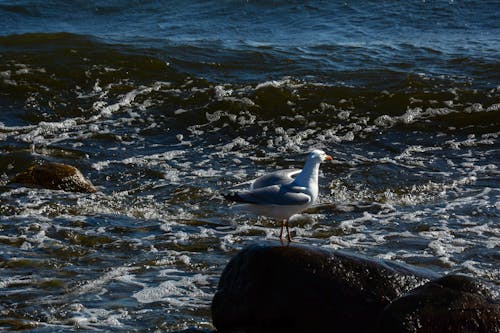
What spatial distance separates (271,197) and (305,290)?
132 cm

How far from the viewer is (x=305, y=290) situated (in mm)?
5453

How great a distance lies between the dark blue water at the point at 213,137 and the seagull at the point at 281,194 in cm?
78

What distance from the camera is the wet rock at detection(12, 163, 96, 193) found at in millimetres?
9656

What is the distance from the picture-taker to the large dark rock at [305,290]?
5.39m

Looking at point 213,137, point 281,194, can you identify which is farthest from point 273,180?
point 213,137

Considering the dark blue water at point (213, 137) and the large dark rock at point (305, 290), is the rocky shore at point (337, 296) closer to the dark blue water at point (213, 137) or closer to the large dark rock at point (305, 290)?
the large dark rock at point (305, 290)

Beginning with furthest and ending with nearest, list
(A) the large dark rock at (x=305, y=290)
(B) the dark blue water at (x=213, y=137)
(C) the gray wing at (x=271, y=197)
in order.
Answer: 1. (B) the dark blue water at (x=213, y=137)
2. (C) the gray wing at (x=271, y=197)
3. (A) the large dark rock at (x=305, y=290)

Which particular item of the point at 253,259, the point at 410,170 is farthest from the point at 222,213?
the point at 253,259

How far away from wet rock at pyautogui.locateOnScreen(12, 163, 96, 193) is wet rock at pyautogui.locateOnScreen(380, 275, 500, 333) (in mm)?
5230

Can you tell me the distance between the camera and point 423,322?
505 centimetres

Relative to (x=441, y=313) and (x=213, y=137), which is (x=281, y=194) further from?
(x=213, y=137)

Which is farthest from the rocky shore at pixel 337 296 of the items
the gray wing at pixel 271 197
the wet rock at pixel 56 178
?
the wet rock at pixel 56 178

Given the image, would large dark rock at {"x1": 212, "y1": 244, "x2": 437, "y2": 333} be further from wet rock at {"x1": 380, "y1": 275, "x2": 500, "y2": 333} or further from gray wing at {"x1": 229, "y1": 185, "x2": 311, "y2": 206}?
gray wing at {"x1": 229, "y1": 185, "x2": 311, "y2": 206}

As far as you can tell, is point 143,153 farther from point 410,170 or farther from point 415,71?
point 415,71
